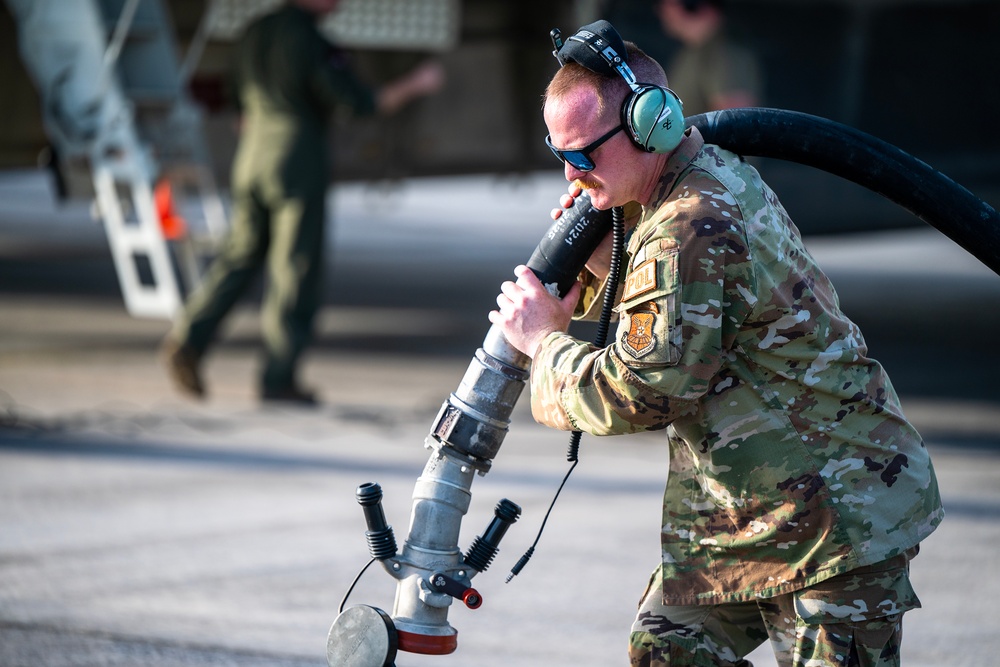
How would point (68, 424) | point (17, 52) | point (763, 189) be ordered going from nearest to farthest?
1. point (763, 189)
2. point (68, 424)
3. point (17, 52)

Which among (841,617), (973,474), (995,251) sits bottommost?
(973,474)

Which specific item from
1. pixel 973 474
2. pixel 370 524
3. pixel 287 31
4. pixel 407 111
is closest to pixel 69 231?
pixel 407 111

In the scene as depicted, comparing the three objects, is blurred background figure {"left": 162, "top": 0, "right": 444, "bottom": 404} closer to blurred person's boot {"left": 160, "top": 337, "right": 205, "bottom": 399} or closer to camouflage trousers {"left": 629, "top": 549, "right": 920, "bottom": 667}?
blurred person's boot {"left": 160, "top": 337, "right": 205, "bottom": 399}

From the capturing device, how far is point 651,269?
7.43 ft

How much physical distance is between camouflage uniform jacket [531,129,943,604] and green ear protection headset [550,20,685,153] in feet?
0.35

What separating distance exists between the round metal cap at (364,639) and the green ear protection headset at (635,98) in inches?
36.9

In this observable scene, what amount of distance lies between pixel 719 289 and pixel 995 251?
0.69 metres

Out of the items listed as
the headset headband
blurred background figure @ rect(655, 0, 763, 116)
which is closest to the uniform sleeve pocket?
the headset headband

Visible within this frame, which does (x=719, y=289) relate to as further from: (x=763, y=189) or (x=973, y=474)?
(x=973, y=474)

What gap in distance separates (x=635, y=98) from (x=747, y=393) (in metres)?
0.55

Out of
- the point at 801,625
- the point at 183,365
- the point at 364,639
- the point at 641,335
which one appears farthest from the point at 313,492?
the point at 641,335

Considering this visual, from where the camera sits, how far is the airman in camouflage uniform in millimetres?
2266

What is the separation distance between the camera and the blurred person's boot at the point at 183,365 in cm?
748

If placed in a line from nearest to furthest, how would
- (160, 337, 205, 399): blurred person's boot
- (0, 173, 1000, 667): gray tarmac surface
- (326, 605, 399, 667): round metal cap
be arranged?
(326, 605, 399, 667): round metal cap
(0, 173, 1000, 667): gray tarmac surface
(160, 337, 205, 399): blurred person's boot
